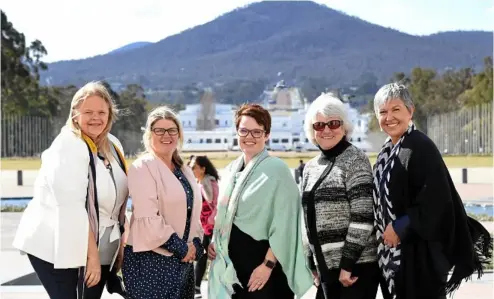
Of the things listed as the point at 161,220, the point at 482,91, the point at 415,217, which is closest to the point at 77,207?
the point at 161,220

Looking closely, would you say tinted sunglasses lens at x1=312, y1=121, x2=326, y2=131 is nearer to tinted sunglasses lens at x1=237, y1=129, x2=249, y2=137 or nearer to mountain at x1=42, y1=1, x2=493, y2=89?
tinted sunglasses lens at x1=237, y1=129, x2=249, y2=137

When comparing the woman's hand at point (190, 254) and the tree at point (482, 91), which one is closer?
the woman's hand at point (190, 254)

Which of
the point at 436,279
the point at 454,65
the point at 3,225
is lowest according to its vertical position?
the point at 3,225

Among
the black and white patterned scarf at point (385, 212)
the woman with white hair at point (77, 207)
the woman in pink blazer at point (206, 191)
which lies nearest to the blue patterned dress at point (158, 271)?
the woman with white hair at point (77, 207)

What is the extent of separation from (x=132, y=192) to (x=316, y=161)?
1.02 m

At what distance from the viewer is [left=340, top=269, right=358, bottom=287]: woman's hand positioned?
4113 mm

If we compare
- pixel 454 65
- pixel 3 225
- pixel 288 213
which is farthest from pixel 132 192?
pixel 454 65

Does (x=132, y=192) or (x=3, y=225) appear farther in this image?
(x=3, y=225)

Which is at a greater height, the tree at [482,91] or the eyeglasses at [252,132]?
the tree at [482,91]

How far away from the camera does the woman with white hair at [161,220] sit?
162 inches

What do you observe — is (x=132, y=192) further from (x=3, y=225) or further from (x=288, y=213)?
(x=3, y=225)

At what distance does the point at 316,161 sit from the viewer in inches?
170

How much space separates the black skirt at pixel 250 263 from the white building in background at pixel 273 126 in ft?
235

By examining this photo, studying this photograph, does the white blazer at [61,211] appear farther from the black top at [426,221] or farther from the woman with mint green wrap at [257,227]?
the black top at [426,221]
